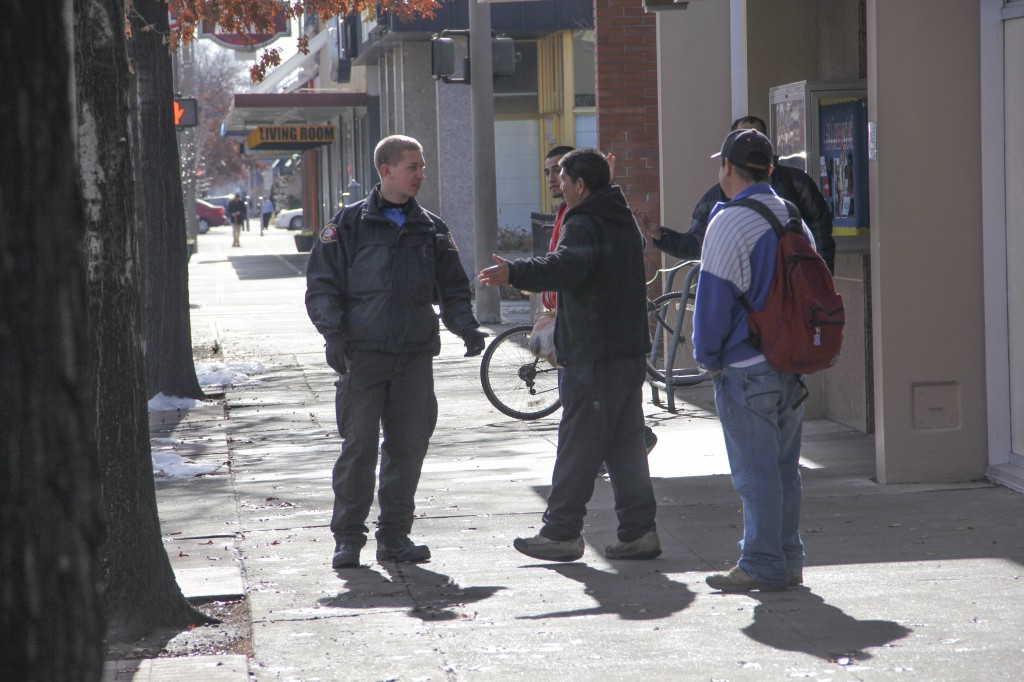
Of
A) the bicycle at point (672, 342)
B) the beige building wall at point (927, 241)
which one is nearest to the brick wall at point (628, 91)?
the bicycle at point (672, 342)

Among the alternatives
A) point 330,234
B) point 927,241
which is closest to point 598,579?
point 330,234

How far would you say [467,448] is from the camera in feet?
30.9

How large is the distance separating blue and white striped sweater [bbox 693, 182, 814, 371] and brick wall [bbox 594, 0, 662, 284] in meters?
8.48

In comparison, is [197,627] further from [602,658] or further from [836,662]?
[836,662]

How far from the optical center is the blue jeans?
548 cm

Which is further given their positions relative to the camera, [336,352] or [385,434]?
[385,434]

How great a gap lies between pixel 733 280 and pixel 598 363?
3.10ft

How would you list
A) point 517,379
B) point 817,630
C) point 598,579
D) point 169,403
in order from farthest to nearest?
1. point 169,403
2. point 517,379
3. point 598,579
4. point 817,630

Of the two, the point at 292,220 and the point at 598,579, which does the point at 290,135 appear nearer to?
the point at 292,220

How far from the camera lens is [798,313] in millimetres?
5352

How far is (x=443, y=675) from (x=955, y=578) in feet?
7.53

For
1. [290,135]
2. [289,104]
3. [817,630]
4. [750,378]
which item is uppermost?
[289,104]

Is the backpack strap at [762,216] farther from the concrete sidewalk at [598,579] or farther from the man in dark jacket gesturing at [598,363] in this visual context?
the concrete sidewalk at [598,579]

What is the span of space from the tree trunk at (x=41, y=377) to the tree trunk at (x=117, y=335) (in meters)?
3.04
